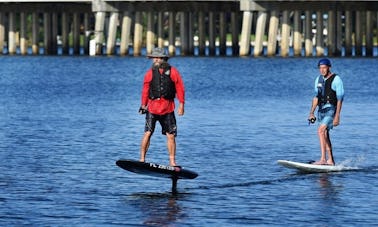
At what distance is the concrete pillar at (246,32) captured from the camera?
91812 mm

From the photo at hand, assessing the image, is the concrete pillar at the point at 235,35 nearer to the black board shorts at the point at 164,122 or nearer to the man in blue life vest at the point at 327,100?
the man in blue life vest at the point at 327,100

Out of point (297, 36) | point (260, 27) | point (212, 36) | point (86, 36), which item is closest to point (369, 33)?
point (297, 36)

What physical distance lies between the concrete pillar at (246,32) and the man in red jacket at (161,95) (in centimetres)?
7051

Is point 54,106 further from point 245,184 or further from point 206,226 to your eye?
point 206,226

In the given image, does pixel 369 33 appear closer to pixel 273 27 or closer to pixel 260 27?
pixel 273 27

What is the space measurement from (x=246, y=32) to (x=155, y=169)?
72630mm

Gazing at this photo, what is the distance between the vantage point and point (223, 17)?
105000mm

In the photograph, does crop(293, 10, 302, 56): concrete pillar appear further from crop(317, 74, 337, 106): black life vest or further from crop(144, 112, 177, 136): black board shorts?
crop(144, 112, 177, 136): black board shorts

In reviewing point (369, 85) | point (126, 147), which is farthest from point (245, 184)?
point (369, 85)

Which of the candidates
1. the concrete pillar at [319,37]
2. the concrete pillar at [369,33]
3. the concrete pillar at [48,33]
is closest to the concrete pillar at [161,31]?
the concrete pillar at [48,33]

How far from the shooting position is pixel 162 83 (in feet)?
69.5

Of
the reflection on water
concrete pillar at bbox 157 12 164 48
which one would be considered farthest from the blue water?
concrete pillar at bbox 157 12 164 48

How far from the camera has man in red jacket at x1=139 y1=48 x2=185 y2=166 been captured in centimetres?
2111

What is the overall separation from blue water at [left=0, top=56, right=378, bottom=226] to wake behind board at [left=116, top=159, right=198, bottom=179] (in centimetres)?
34
